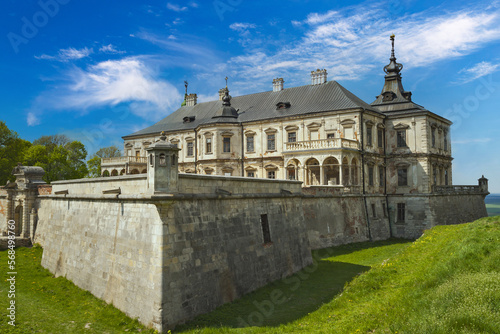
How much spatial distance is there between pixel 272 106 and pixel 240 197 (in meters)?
23.3

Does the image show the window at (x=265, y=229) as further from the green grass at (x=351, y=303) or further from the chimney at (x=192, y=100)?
the chimney at (x=192, y=100)

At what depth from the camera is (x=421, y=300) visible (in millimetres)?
10375

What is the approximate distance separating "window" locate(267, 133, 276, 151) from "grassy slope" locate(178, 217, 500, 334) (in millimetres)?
20826

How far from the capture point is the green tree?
4347 cm

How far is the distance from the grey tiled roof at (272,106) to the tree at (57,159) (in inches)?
536

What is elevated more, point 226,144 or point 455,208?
point 226,144

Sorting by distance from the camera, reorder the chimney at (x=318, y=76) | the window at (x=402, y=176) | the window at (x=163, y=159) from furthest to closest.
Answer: the chimney at (x=318, y=76) < the window at (x=402, y=176) < the window at (x=163, y=159)

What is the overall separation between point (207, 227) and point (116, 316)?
180 inches

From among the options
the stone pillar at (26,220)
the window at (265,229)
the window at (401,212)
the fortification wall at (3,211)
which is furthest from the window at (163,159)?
the window at (401,212)

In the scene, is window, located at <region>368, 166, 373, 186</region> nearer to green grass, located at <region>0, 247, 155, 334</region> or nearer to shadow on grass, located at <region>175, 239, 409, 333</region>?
shadow on grass, located at <region>175, 239, 409, 333</region>

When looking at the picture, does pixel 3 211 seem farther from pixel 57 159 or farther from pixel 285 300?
pixel 57 159

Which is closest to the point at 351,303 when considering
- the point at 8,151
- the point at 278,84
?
the point at 278,84

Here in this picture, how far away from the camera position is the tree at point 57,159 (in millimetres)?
Result: 48781

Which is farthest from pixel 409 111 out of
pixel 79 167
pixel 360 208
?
pixel 79 167
